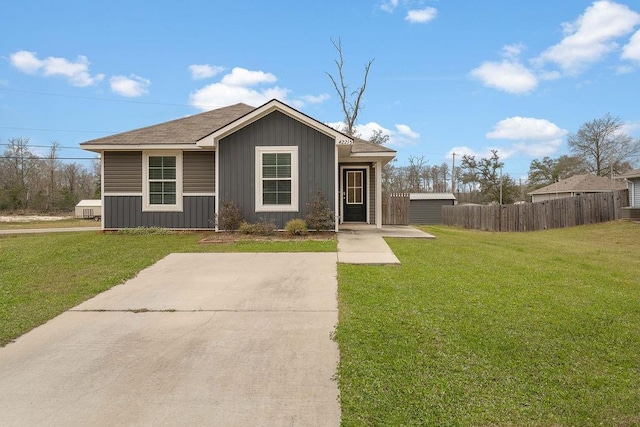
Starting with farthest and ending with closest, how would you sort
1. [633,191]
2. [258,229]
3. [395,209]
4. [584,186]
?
[584,186]
[633,191]
[395,209]
[258,229]

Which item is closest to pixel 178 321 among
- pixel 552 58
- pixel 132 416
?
pixel 132 416

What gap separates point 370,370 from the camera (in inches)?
120

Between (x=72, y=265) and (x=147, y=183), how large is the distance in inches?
197

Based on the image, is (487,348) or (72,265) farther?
(72,265)

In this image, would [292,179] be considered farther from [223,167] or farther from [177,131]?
[177,131]

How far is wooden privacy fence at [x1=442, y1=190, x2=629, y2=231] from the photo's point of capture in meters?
20.1

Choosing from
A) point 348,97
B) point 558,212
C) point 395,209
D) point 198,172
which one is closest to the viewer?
point 198,172

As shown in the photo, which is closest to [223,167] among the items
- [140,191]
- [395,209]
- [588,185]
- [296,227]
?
[296,227]

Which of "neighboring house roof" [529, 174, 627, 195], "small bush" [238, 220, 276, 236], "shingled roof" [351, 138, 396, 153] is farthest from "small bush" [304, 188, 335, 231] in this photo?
"neighboring house roof" [529, 174, 627, 195]

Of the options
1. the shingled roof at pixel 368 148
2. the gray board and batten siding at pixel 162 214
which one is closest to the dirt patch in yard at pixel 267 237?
the gray board and batten siding at pixel 162 214

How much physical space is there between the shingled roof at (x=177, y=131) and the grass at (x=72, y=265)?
9.73 ft

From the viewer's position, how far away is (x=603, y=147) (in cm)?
3931

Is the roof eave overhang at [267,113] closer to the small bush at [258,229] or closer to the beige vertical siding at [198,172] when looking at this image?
the beige vertical siding at [198,172]

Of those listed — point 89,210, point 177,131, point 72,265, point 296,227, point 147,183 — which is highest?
point 177,131
